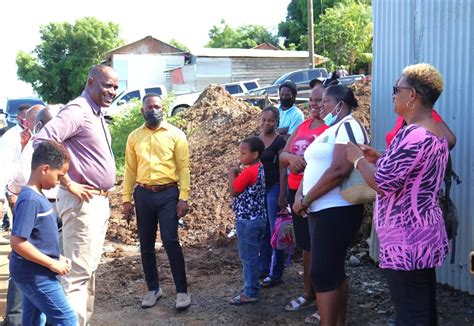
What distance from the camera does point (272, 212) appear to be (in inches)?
248

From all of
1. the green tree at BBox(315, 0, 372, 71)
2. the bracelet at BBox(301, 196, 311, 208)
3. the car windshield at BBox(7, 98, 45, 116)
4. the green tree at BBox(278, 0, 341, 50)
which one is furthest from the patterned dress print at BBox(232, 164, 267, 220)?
the green tree at BBox(278, 0, 341, 50)

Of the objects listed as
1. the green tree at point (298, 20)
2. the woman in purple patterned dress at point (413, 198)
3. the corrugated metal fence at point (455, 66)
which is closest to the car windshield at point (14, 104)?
the corrugated metal fence at point (455, 66)

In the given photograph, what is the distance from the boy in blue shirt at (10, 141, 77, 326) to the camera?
392 cm

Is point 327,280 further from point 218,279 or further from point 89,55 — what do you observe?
point 89,55

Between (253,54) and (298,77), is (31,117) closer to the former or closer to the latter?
(298,77)

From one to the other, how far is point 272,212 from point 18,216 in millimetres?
2967

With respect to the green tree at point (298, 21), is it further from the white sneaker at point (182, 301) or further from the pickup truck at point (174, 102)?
the white sneaker at point (182, 301)

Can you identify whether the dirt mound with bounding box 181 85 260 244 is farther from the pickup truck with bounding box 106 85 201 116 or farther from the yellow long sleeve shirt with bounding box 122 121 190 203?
the pickup truck with bounding box 106 85 201 116

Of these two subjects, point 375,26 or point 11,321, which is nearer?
point 11,321

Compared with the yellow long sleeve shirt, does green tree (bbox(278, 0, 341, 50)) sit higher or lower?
higher

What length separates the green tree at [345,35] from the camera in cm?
3512

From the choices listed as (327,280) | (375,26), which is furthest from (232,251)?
(327,280)

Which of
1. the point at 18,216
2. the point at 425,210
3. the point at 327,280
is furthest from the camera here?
the point at 327,280

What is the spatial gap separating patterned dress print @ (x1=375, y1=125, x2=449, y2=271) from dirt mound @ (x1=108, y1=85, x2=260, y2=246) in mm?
5119
